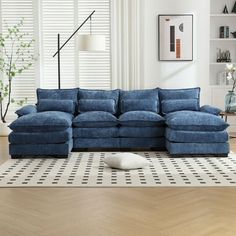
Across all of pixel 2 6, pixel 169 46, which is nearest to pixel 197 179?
pixel 169 46

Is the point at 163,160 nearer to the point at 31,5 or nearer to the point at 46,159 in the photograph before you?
the point at 46,159

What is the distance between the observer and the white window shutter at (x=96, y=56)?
887cm

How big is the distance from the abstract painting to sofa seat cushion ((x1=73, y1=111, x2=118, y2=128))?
2044 mm

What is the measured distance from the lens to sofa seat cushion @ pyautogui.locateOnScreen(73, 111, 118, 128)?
7.10m

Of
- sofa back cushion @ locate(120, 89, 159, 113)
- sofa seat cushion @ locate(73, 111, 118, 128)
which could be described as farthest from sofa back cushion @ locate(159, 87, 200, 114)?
sofa seat cushion @ locate(73, 111, 118, 128)

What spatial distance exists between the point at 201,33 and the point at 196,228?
5.41 metres

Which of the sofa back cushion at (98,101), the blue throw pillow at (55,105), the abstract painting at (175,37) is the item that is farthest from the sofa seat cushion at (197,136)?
the abstract painting at (175,37)

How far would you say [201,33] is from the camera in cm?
873

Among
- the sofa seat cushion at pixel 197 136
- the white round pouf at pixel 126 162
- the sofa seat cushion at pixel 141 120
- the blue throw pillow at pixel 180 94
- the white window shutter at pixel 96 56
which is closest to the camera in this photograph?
the white round pouf at pixel 126 162

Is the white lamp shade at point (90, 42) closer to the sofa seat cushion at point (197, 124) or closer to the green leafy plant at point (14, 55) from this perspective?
the green leafy plant at point (14, 55)

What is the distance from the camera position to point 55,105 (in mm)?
7512

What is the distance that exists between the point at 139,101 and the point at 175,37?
169 cm

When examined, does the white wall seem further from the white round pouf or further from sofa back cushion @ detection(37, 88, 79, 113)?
the white round pouf

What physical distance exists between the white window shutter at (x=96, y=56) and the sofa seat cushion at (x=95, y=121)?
6.30ft
